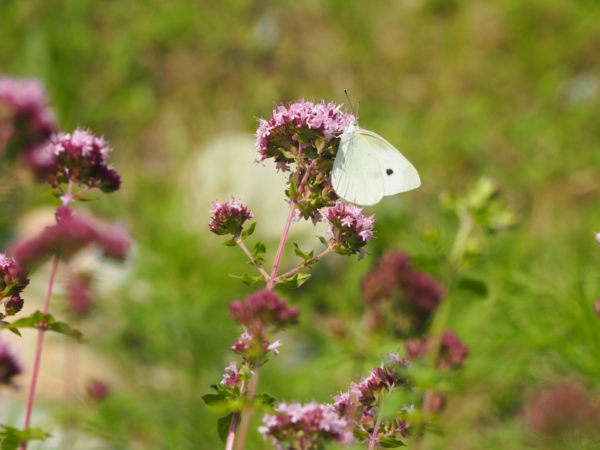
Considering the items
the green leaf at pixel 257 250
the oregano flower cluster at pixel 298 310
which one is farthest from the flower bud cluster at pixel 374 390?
the green leaf at pixel 257 250

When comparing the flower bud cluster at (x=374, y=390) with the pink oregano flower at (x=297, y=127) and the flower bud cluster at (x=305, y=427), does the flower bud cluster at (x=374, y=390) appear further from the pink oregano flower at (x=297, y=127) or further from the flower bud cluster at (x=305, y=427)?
the pink oregano flower at (x=297, y=127)

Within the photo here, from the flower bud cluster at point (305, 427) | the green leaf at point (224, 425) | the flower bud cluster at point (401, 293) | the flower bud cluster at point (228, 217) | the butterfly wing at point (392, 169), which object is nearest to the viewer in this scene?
the flower bud cluster at point (305, 427)

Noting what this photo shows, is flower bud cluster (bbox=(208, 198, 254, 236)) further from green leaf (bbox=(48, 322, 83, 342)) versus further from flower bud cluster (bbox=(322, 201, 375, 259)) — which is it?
green leaf (bbox=(48, 322, 83, 342))

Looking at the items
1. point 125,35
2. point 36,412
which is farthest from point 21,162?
point 125,35

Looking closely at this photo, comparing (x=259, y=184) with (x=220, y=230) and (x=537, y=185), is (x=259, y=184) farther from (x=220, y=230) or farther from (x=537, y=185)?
(x=220, y=230)

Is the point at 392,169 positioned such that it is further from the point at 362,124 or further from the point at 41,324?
the point at 362,124

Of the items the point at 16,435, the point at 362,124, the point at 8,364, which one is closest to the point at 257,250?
the point at 16,435


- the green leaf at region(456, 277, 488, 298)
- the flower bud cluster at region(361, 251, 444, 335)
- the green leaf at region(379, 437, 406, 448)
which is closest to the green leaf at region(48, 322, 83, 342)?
the green leaf at region(379, 437, 406, 448)
